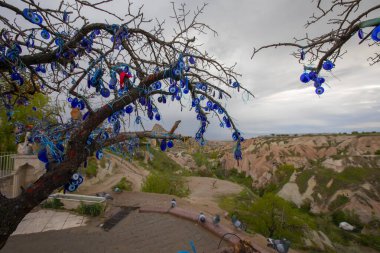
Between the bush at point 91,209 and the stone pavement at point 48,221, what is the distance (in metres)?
0.28

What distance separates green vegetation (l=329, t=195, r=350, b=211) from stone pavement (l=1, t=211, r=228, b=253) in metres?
17.9

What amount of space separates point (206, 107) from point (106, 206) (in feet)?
27.5

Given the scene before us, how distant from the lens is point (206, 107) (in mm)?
3682

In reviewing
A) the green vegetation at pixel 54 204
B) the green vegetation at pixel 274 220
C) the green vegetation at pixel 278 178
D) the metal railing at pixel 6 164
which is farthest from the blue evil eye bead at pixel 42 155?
the green vegetation at pixel 278 178

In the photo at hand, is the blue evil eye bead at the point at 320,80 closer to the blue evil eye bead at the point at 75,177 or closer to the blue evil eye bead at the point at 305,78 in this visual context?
the blue evil eye bead at the point at 305,78

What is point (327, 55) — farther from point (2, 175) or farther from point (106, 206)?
point (2, 175)

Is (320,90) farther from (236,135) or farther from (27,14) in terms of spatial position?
(27,14)

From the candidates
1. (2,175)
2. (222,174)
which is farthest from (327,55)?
(222,174)

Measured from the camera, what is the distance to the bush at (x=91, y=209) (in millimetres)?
9344

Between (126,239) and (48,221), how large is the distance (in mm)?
3407

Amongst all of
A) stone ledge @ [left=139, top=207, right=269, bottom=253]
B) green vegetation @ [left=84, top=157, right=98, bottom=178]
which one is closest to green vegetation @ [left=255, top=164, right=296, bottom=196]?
green vegetation @ [left=84, top=157, right=98, bottom=178]

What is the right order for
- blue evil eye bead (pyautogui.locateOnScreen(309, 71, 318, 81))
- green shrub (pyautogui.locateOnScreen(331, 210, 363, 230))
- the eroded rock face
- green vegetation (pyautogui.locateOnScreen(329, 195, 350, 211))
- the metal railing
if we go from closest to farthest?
blue evil eye bead (pyautogui.locateOnScreen(309, 71, 318, 81)), the metal railing, green shrub (pyautogui.locateOnScreen(331, 210, 363, 230)), the eroded rock face, green vegetation (pyautogui.locateOnScreen(329, 195, 350, 211))

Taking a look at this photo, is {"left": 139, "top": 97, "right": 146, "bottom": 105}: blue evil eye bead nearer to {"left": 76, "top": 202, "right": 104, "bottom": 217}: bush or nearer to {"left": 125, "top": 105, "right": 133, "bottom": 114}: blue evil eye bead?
{"left": 125, "top": 105, "right": 133, "bottom": 114}: blue evil eye bead

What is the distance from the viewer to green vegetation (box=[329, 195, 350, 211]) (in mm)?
20692
